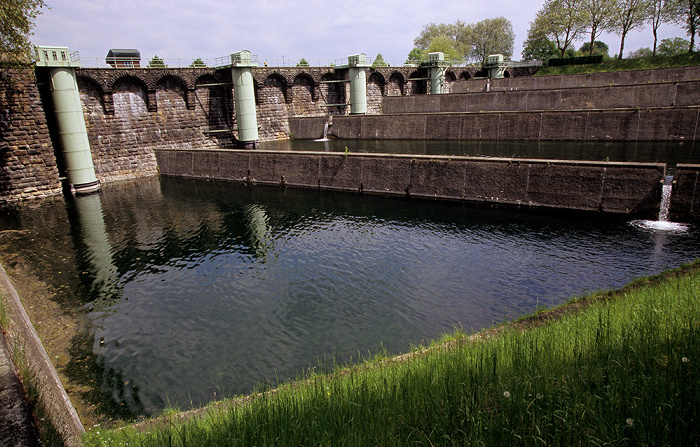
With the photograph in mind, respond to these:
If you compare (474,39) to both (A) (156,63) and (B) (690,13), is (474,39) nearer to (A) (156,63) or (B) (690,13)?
(B) (690,13)

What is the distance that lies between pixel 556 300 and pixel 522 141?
85.8 ft

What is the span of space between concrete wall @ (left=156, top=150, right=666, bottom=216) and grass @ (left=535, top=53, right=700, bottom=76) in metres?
55.1

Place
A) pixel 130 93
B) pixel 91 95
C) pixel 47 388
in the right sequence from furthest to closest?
pixel 130 93
pixel 91 95
pixel 47 388

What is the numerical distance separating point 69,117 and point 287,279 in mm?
22580

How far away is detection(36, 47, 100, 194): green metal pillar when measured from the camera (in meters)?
26.8

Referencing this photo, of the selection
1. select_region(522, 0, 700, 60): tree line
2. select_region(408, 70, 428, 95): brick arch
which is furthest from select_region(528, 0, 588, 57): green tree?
select_region(408, 70, 428, 95): brick arch

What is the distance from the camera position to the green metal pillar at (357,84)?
2018 inches

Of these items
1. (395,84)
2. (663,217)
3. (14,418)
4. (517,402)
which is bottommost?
(663,217)

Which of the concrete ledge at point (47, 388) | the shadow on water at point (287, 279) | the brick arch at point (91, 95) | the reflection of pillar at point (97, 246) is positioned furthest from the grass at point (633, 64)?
the concrete ledge at point (47, 388)

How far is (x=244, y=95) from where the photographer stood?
39.3 metres

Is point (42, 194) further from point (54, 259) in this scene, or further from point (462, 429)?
point (462, 429)

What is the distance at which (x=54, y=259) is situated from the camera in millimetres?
16438

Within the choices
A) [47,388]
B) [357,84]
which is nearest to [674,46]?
[357,84]

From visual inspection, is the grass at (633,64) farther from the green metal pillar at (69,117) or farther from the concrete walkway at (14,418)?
the concrete walkway at (14,418)
